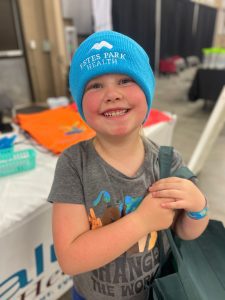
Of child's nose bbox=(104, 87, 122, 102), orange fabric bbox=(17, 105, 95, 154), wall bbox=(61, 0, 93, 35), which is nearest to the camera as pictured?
child's nose bbox=(104, 87, 122, 102)

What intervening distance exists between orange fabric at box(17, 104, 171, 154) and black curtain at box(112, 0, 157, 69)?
4.54 metres

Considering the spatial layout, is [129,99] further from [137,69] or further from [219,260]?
[219,260]

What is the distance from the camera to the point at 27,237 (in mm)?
801

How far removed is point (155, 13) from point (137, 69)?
23.5ft

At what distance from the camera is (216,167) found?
7.54ft

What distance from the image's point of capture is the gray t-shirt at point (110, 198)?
0.54 metres

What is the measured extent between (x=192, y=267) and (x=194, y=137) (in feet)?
8.50

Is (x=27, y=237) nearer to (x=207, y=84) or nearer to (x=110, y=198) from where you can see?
(x=110, y=198)

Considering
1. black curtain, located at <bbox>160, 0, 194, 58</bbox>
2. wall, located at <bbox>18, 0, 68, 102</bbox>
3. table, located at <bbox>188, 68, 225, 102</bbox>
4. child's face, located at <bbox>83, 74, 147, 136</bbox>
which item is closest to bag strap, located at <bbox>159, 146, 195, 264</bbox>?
child's face, located at <bbox>83, 74, 147, 136</bbox>

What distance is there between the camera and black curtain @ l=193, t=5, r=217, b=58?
30.3ft

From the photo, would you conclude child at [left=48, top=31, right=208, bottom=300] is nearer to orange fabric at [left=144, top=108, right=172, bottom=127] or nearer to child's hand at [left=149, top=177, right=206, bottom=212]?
child's hand at [left=149, top=177, right=206, bottom=212]

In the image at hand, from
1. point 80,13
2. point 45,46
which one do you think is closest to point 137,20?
point 80,13

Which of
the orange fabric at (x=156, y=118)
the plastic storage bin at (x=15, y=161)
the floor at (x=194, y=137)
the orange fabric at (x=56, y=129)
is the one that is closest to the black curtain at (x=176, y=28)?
the floor at (x=194, y=137)

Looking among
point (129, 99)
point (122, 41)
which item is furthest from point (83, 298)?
point (122, 41)
